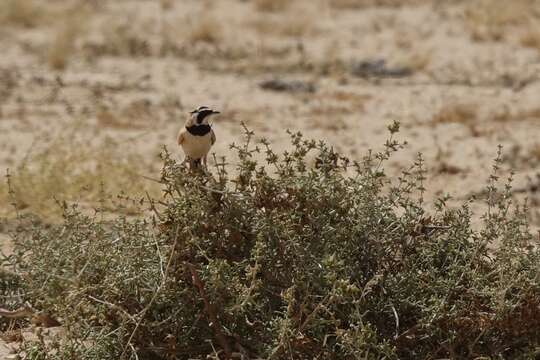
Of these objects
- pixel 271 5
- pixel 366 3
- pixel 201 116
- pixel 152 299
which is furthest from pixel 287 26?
pixel 152 299

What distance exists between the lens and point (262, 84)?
37.9ft

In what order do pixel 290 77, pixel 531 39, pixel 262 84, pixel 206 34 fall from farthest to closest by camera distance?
pixel 206 34
pixel 531 39
pixel 290 77
pixel 262 84

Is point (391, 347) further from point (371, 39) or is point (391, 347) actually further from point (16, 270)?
point (371, 39)

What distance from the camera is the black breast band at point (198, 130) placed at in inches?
203

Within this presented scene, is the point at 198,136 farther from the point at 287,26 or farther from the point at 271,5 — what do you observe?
the point at 271,5

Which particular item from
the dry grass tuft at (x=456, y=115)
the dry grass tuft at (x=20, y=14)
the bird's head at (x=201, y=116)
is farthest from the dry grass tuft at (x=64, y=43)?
the bird's head at (x=201, y=116)

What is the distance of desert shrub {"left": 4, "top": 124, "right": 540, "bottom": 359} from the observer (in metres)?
4.00

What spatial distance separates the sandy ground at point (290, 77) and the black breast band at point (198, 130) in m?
2.22

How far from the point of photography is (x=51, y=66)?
42.4ft

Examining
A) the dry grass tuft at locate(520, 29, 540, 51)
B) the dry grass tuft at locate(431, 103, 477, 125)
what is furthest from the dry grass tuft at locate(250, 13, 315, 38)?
the dry grass tuft at locate(431, 103, 477, 125)

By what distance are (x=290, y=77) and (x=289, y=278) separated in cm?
819

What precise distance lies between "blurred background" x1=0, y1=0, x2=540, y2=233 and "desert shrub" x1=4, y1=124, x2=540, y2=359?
6.24ft

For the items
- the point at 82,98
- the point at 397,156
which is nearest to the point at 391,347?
the point at 397,156

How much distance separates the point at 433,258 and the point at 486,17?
1025 cm
